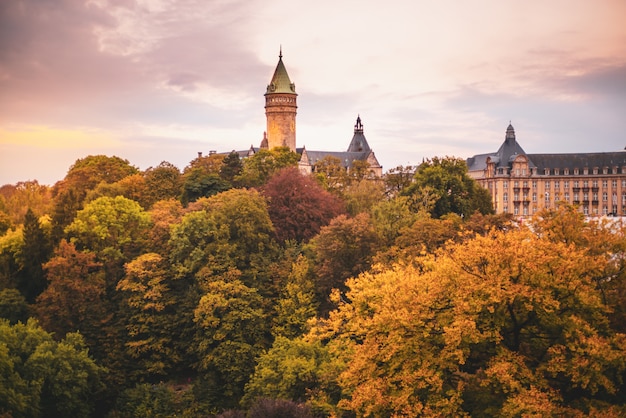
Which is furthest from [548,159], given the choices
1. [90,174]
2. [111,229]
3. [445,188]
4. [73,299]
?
[73,299]

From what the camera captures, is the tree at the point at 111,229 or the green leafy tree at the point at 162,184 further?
the green leafy tree at the point at 162,184

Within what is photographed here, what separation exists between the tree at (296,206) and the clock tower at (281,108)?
42737mm

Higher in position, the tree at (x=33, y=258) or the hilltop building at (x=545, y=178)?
the hilltop building at (x=545, y=178)

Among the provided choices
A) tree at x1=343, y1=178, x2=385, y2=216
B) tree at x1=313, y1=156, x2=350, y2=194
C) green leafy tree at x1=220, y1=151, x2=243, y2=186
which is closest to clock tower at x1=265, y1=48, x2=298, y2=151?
tree at x1=313, y1=156, x2=350, y2=194

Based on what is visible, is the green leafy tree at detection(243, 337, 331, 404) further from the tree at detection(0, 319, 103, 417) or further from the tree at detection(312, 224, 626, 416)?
the tree at detection(0, 319, 103, 417)

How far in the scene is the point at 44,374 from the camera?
111 ft

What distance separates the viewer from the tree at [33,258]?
1809 inches

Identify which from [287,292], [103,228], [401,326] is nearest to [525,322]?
[401,326]

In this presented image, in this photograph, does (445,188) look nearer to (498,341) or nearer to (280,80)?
(498,341)

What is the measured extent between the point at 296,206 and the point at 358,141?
86144 millimetres

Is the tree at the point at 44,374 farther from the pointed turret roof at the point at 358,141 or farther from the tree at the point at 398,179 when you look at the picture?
the pointed turret roof at the point at 358,141

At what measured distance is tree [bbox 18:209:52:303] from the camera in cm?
4594

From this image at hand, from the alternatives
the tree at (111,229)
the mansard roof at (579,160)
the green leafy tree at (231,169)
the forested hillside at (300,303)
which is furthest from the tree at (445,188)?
the mansard roof at (579,160)

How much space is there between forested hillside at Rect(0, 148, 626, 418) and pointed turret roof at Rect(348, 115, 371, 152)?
6765 cm
